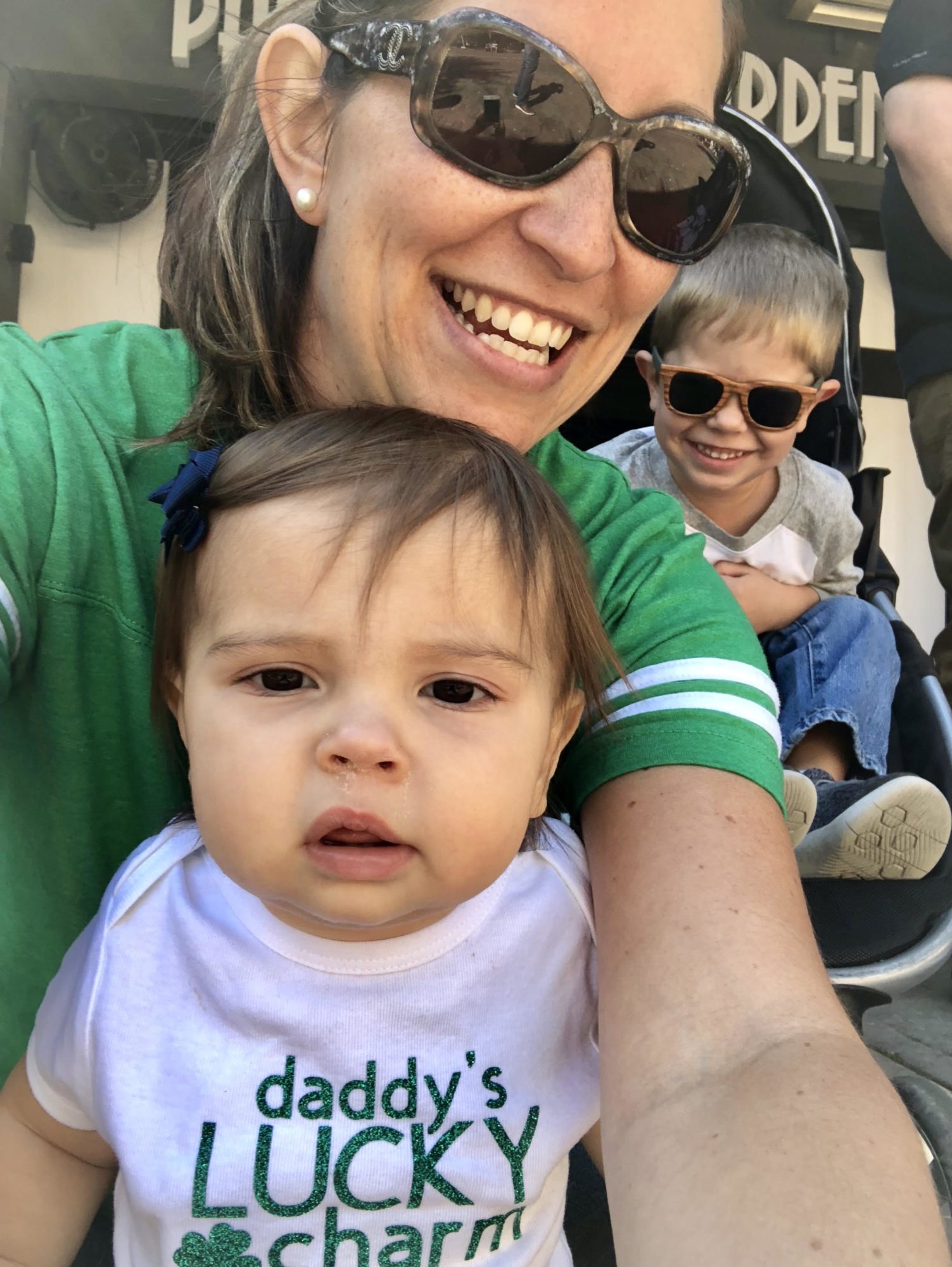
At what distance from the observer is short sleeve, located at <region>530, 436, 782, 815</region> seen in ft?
3.20

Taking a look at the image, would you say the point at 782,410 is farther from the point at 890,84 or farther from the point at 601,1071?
the point at 601,1071

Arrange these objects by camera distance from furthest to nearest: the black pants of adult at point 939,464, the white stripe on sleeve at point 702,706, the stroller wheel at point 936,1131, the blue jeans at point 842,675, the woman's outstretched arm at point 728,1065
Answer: the black pants of adult at point 939,464, the blue jeans at point 842,675, the stroller wheel at point 936,1131, the white stripe on sleeve at point 702,706, the woman's outstretched arm at point 728,1065

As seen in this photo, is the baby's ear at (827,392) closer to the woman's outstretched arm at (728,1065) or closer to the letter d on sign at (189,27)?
the woman's outstretched arm at (728,1065)

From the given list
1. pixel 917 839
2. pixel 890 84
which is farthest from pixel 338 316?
pixel 890 84

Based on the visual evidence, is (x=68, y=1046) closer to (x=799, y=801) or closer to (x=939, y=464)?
(x=799, y=801)

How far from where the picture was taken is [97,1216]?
112cm

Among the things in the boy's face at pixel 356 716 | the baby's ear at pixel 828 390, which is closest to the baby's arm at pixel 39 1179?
the boy's face at pixel 356 716

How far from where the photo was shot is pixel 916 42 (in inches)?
80.4

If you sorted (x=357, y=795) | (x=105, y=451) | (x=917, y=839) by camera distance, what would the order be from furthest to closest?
1. (x=917, y=839)
2. (x=105, y=451)
3. (x=357, y=795)

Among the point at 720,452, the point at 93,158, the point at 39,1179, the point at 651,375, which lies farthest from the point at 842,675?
the point at 93,158

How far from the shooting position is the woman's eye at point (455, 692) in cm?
87

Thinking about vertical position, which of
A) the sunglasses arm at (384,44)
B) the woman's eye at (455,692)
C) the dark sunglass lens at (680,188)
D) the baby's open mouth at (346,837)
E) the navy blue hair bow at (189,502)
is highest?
the sunglasses arm at (384,44)

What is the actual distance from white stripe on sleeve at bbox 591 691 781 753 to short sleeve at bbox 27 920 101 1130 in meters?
0.53

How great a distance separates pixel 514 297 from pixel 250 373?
0.30 metres
